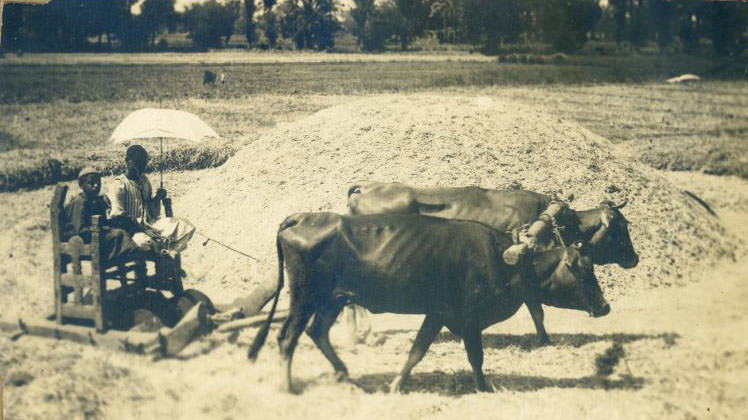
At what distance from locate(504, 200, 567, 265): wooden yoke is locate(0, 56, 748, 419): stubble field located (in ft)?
2.19

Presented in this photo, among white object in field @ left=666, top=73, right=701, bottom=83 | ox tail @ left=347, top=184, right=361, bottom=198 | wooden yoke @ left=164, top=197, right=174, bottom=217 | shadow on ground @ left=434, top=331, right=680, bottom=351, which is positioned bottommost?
shadow on ground @ left=434, top=331, right=680, bottom=351

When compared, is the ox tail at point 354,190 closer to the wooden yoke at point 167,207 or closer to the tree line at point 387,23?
the tree line at point 387,23

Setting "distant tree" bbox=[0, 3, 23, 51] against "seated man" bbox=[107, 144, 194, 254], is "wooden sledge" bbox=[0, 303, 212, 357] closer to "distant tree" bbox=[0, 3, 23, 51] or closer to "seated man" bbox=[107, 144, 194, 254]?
"seated man" bbox=[107, 144, 194, 254]

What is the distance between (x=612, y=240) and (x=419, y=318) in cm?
178

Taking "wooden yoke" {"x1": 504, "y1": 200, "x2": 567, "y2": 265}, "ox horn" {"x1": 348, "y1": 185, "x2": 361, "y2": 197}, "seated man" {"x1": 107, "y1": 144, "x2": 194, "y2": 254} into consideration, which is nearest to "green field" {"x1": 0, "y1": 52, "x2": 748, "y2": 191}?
"seated man" {"x1": 107, "y1": 144, "x2": 194, "y2": 254}

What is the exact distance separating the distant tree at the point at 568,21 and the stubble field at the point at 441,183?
504 millimetres

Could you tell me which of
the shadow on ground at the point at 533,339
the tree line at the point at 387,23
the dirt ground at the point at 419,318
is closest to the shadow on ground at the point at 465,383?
the dirt ground at the point at 419,318

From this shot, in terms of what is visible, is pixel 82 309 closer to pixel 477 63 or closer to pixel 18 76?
pixel 18 76

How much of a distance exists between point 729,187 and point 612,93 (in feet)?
4.73

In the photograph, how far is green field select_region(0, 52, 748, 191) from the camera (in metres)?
5.60

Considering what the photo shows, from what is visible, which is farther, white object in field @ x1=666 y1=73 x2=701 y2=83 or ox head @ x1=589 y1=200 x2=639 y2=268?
white object in field @ x1=666 y1=73 x2=701 y2=83

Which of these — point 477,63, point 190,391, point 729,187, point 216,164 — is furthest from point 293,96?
point 729,187

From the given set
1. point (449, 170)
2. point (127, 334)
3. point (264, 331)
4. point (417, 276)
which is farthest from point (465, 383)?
point (127, 334)

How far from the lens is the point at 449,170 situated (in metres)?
6.57
